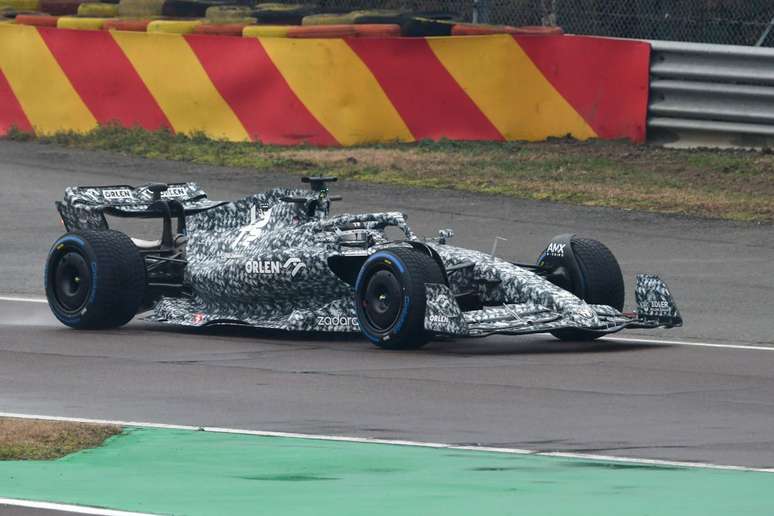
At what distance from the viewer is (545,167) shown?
20.9 m

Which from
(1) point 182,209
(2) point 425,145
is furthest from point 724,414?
(2) point 425,145

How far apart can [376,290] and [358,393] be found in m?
1.76

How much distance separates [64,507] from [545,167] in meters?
13.8

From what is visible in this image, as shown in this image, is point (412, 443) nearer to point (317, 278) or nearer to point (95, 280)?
point (317, 278)

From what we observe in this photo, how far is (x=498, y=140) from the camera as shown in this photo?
21.9 metres

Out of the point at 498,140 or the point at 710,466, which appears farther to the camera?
the point at 498,140

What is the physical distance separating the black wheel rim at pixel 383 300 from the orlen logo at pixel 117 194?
305 centimetres

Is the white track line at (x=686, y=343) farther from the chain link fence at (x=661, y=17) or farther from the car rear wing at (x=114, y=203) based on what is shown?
the chain link fence at (x=661, y=17)

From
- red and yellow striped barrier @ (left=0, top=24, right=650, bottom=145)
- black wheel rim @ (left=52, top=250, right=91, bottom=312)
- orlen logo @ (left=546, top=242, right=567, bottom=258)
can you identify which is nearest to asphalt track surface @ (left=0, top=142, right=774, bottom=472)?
black wheel rim @ (left=52, top=250, right=91, bottom=312)

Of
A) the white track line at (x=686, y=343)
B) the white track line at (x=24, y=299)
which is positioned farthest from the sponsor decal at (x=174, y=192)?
the white track line at (x=686, y=343)

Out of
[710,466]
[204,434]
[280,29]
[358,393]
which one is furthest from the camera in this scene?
[280,29]

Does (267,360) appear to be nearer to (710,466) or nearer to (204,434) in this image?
(204,434)

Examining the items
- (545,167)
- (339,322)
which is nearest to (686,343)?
(339,322)

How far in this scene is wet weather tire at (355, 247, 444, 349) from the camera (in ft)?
39.8
